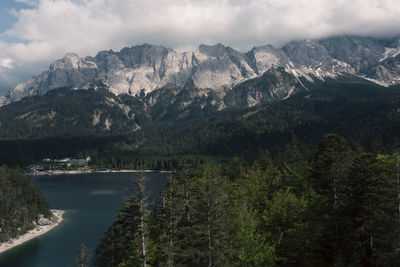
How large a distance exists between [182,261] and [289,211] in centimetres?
1536

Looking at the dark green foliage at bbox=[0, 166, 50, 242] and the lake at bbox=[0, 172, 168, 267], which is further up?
the dark green foliage at bbox=[0, 166, 50, 242]

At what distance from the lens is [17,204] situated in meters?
105

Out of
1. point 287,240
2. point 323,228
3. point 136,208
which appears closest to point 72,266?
point 136,208

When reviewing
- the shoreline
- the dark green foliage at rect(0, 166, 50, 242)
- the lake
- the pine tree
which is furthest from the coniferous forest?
the dark green foliage at rect(0, 166, 50, 242)

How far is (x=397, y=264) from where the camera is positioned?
93.7 feet

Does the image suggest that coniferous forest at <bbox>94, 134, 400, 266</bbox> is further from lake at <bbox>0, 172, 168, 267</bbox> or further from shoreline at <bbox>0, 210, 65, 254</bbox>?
shoreline at <bbox>0, 210, 65, 254</bbox>

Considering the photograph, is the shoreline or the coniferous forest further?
the shoreline

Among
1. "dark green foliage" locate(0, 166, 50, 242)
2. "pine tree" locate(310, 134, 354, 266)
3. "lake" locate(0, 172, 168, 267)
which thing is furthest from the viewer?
"dark green foliage" locate(0, 166, 50, 242)

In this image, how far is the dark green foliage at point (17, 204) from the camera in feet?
326

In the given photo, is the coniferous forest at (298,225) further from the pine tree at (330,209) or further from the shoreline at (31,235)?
the shoreline at (31,235)

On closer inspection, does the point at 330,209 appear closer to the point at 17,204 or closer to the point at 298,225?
the point at 298,225

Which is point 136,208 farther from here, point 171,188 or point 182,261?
point 171,188

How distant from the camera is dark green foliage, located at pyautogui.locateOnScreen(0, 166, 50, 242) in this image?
9925 cm

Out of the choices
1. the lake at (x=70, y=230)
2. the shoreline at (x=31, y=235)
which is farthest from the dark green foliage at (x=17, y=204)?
the lake at (x=70, y=230)
